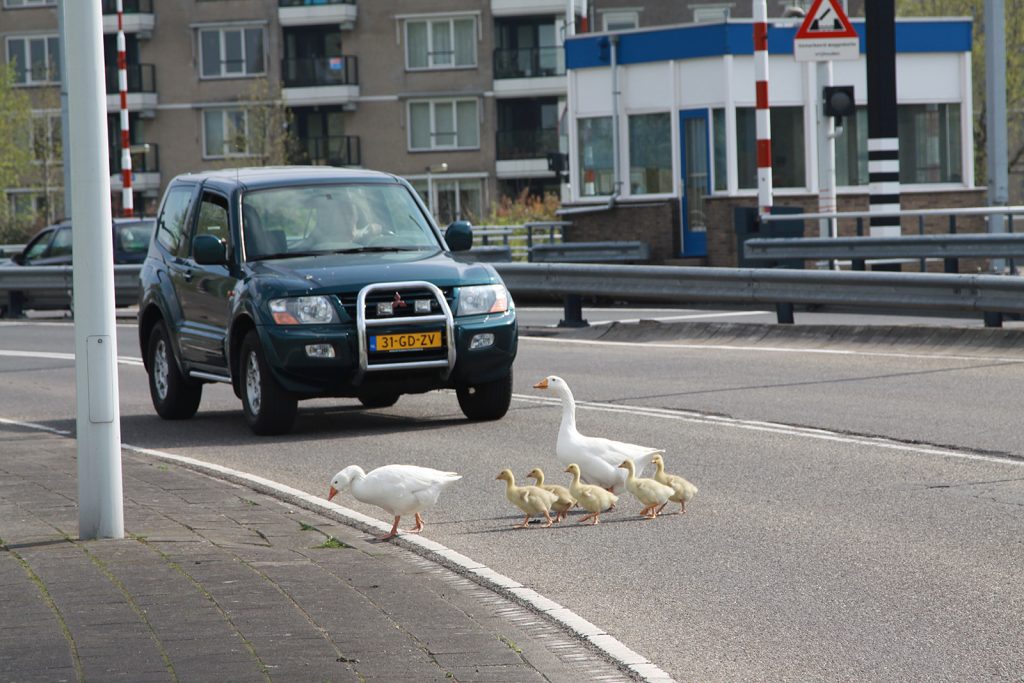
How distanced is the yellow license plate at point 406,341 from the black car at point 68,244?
1758 centimetres

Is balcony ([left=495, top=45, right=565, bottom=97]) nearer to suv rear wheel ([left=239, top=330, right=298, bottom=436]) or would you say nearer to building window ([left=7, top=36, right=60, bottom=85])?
building window ([left=7, top=36, right=60, bottom=85])

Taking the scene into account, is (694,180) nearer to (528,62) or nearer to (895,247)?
(895,247)

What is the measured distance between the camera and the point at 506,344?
40.1 feet

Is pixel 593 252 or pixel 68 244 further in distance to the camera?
pixel 68 244

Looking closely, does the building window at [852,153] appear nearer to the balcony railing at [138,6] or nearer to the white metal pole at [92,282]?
the white metal pole at [92,282]

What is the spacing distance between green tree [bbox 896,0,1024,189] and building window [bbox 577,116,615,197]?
72.1 ft

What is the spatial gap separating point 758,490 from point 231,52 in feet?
209

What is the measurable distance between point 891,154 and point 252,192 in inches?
552

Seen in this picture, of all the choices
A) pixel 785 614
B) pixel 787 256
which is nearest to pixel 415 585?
pixel 785 614

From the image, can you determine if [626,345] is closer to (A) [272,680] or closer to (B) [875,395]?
(B) [875,395]

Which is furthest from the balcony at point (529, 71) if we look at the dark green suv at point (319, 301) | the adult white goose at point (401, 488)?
the adult white goose at point (401, 488)

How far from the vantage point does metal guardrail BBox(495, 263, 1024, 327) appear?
55.9ft

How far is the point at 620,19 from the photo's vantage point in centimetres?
6894

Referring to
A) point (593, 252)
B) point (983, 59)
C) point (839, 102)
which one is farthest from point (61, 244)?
point (983, 59)
